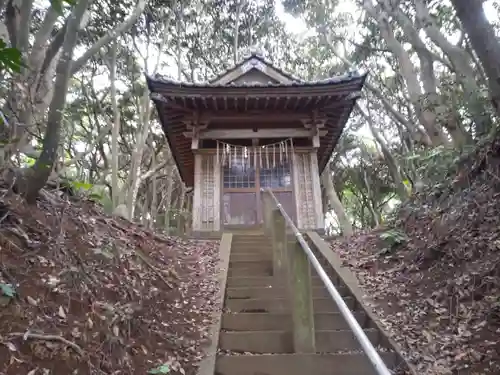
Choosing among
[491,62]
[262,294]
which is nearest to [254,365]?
[262,294]

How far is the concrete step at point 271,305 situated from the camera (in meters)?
4.86

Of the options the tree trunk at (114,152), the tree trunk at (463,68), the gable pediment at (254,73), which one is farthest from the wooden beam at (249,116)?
the tree trunk at (463,68)

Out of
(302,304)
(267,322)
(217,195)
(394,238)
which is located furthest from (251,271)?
(217,195)

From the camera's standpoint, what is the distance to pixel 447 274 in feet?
15.7

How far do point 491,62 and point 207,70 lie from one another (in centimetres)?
1632

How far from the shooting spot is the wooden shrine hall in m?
10.2

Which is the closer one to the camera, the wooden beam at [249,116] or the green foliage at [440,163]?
the green foliage at [440,163]

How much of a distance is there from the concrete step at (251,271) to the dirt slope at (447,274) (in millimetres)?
1238

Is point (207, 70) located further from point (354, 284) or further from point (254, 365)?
point (254, 365)

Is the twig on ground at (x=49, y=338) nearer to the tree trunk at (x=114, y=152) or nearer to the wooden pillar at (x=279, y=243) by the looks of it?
the wooden pillar at (x=279, y=243)

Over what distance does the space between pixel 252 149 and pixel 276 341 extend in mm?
7350

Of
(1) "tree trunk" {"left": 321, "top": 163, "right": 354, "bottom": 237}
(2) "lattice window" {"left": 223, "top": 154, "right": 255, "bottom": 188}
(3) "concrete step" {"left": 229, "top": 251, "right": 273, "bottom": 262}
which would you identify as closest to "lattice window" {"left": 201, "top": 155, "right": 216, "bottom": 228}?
(2) "lattice window" {"left": 223, "top": 154, "right": 255, "bottom": 188}

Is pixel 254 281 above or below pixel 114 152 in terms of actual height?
below

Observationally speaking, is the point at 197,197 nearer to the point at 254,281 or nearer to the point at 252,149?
the point at 252,149
